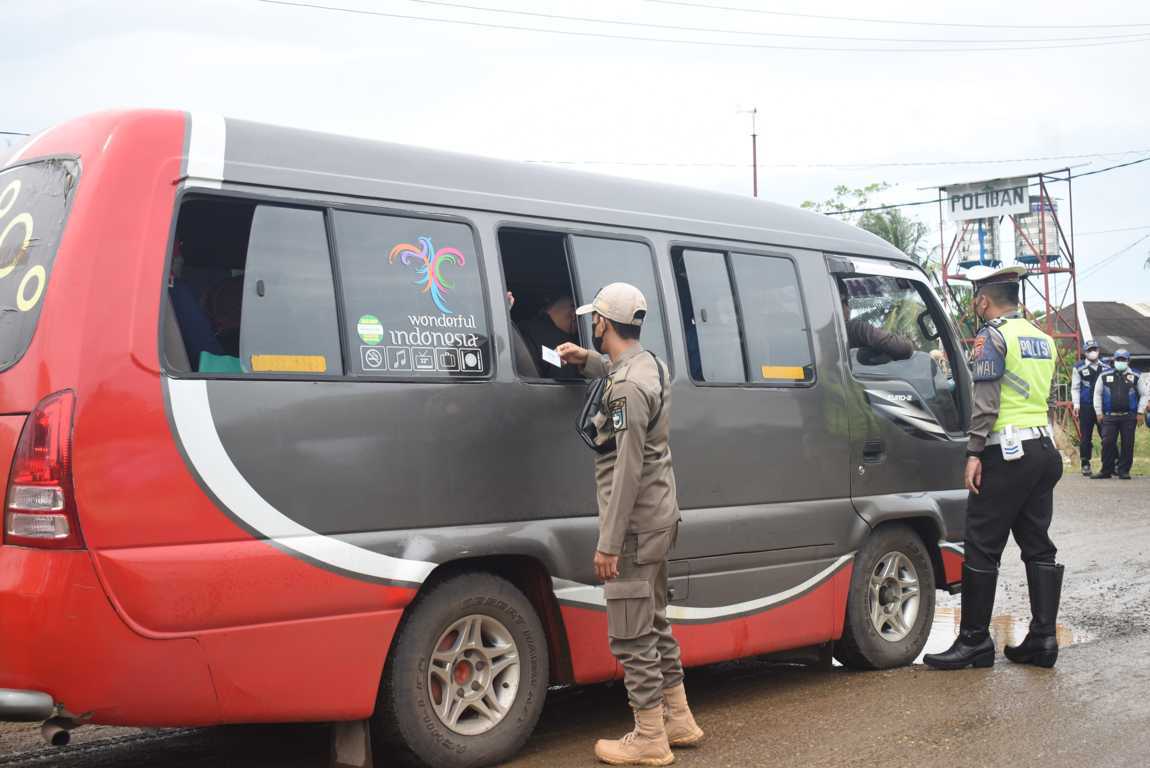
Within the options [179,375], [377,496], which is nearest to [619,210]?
[377,496]

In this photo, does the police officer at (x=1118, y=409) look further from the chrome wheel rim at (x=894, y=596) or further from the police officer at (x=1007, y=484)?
the chrome wheel rim at (x=894, y=596)

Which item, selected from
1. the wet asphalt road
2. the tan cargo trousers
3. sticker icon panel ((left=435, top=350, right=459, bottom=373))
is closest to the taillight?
sticker icon panel ((left=435, top=350, right=459, bottom=373))

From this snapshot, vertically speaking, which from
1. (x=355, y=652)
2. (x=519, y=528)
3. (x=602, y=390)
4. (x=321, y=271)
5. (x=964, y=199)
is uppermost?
(x=964, y=199)

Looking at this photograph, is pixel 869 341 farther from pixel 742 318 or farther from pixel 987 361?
pixel 742 318

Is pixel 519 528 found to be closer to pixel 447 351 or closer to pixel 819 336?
pixel 447 351

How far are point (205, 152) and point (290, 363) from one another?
0.80m

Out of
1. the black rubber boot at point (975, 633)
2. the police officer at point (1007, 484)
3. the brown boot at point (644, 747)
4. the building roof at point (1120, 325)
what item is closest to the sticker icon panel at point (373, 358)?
the brown boot at point (644, 747)

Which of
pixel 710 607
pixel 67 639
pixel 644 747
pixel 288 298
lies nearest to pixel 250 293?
pixel 288 298

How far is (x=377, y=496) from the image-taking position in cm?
496

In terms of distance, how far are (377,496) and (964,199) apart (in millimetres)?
49922

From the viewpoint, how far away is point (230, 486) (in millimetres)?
4551

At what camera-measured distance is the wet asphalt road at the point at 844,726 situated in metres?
5.55

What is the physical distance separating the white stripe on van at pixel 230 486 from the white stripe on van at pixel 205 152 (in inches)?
28.9

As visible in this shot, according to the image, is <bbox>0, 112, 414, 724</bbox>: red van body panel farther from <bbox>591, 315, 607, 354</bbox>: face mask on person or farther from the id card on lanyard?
the id card on lanyard
